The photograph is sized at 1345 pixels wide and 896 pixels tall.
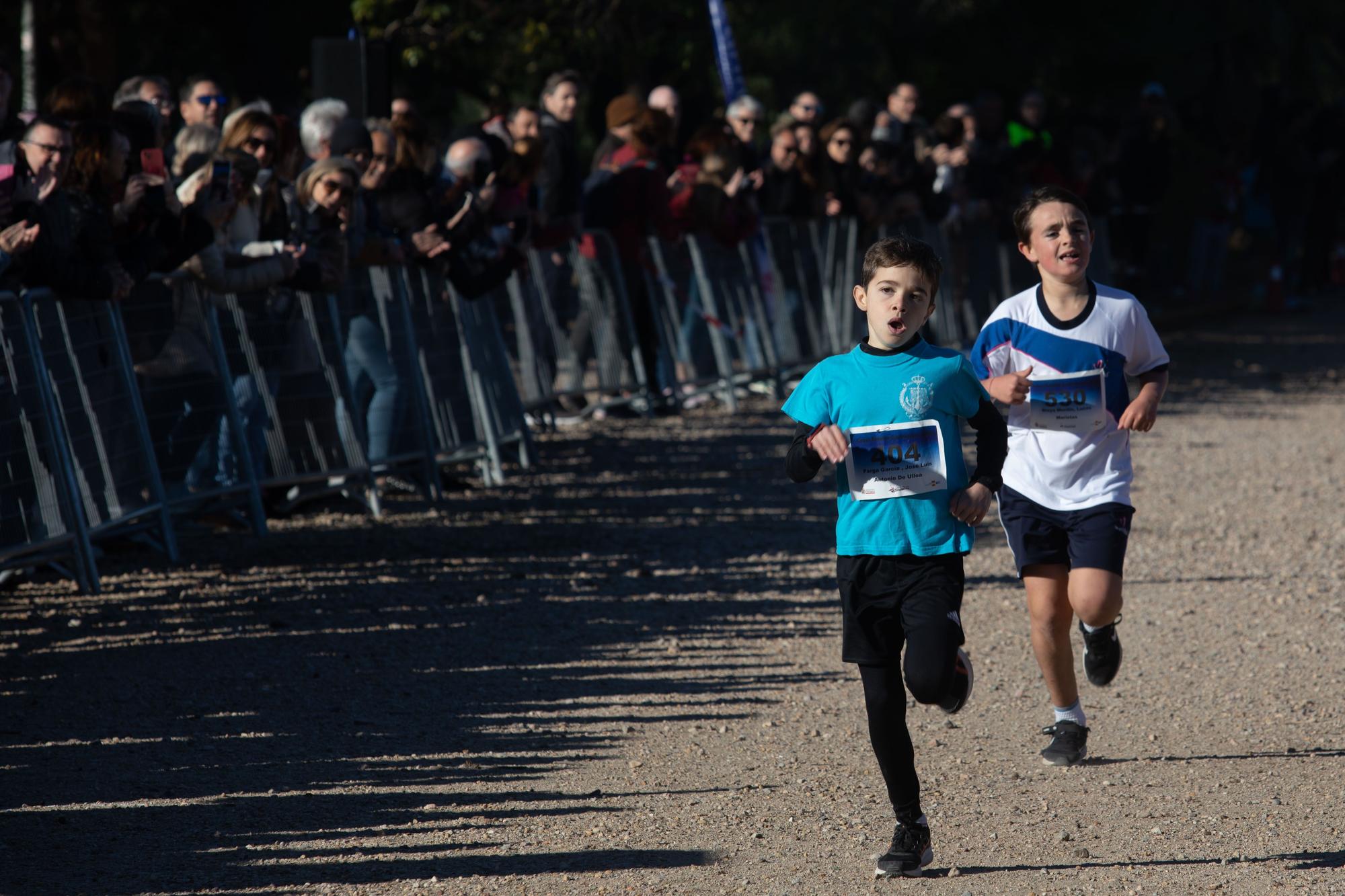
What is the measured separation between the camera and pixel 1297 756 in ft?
19.7

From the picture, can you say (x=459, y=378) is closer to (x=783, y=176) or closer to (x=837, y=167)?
(x=783, y=176)

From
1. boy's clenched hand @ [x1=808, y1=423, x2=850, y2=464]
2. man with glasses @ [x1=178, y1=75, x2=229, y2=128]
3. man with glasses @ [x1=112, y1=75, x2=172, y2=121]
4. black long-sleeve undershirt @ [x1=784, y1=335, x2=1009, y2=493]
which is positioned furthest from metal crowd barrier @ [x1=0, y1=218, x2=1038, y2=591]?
boy's clenched hand @ [x1=808, y1=423, x2=850, y2=464]

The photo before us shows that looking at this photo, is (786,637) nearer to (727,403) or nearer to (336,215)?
(336,215)

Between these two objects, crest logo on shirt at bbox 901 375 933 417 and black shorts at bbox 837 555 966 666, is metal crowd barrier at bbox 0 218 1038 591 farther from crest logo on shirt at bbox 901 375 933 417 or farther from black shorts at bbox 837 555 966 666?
crest logo on shirt at bbox 901 375 933 417

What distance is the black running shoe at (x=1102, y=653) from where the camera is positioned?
Result: 618 cm

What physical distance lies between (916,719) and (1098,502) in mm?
972

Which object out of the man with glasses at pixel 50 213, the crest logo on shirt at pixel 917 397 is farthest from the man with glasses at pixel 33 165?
the crest logo on shirt at pixel 917 397

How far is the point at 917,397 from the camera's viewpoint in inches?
198

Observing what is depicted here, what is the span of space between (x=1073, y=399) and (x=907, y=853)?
1684 mm

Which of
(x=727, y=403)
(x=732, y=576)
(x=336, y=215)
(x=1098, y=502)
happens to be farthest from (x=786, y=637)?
(x=727, y=403)

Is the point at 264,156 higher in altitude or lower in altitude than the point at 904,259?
higher

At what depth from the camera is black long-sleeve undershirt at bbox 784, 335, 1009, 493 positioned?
5.00 metres

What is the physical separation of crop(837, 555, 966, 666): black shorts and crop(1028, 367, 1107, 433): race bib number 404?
110 centimetres

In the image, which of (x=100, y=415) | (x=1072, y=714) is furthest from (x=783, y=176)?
(x=1072, y=714)
